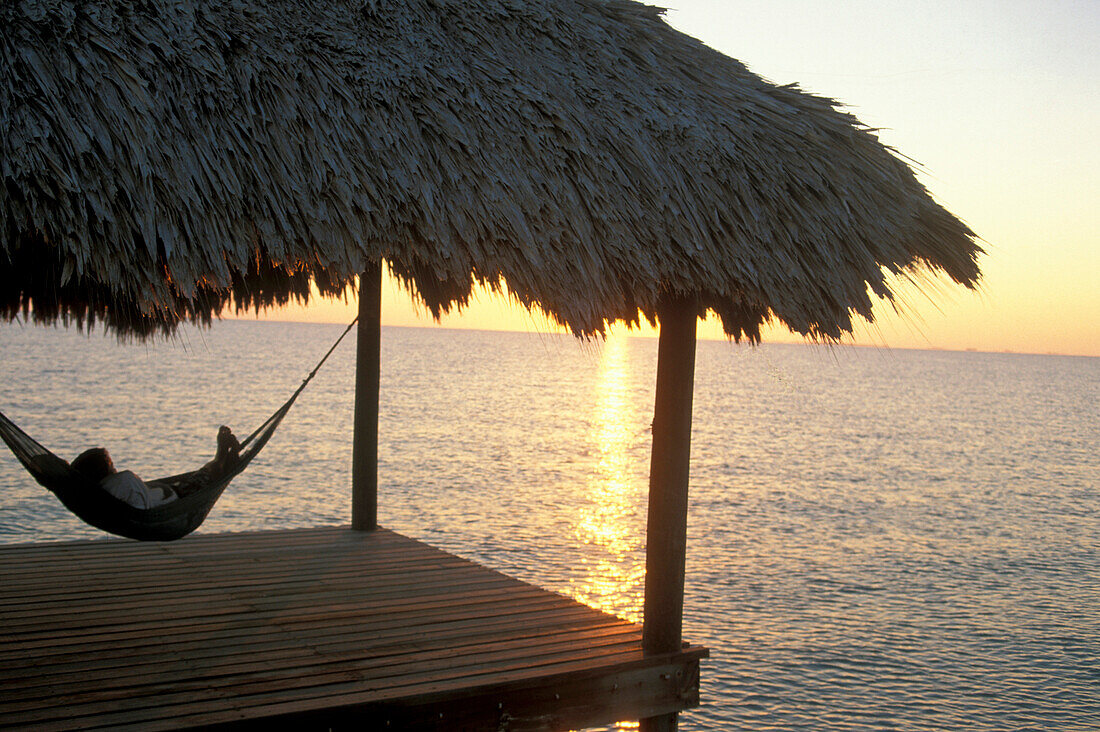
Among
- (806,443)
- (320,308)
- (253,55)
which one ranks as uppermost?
(253,55)

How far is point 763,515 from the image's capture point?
1276cm

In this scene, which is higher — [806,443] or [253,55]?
[253,55]

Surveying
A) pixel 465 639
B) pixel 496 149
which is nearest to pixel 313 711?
pixel 465 639

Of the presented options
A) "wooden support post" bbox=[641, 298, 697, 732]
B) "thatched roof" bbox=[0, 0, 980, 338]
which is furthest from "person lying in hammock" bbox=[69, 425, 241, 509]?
"wooden support post" bbox=[641, 298, 697, 732]

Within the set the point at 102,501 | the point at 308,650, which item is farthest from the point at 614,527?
the point at 102,501

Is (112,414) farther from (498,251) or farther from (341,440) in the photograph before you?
(498,251)

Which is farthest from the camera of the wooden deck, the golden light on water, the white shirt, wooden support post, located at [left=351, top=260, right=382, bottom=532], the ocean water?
the golden light on water

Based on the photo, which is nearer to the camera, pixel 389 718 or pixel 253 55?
pixel 253 55

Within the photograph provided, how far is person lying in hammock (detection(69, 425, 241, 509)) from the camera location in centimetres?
334

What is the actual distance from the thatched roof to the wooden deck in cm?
107

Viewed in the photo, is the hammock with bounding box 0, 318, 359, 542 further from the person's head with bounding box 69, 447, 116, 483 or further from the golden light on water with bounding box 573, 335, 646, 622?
the golden light on water with bounding box 573, 335, 646, 622

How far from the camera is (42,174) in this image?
6.57 ft

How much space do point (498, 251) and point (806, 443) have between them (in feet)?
66.8

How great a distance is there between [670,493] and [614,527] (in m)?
8.49
